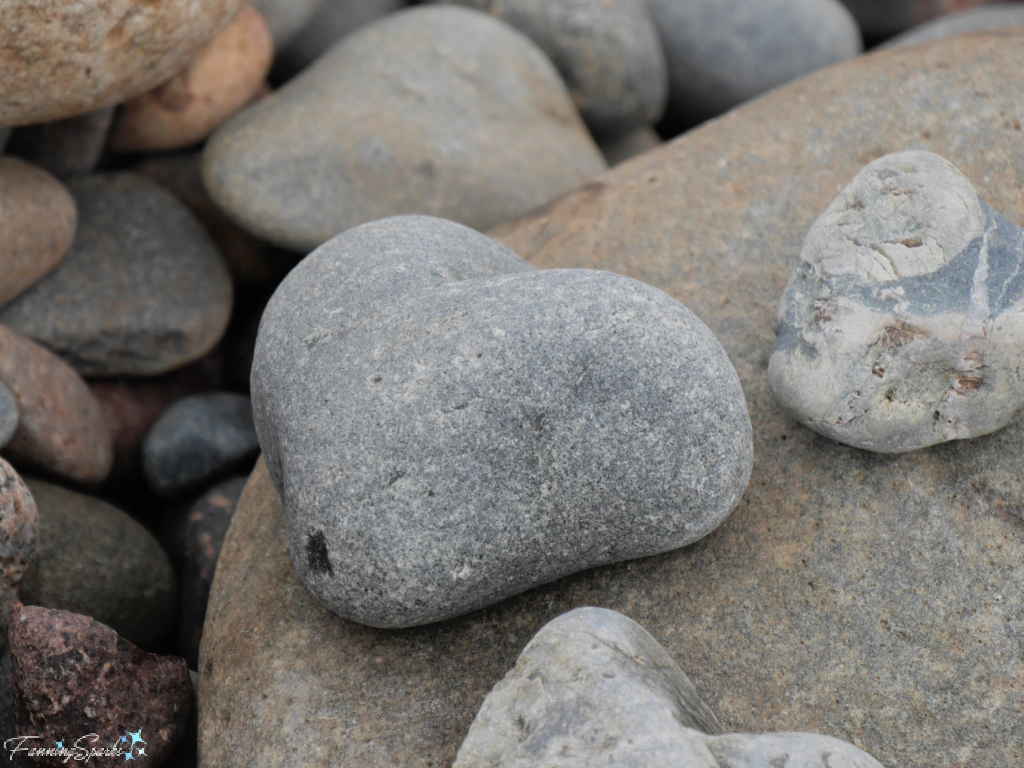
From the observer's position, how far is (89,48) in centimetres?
207

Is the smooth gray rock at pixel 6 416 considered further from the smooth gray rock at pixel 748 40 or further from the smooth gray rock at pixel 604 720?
the smooth gray rock at pixel 748 40

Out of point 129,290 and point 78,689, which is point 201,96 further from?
point 78,689

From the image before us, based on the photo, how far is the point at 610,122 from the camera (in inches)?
140

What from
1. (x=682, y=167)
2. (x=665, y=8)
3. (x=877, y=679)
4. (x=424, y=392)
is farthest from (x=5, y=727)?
(x=665, y=8)

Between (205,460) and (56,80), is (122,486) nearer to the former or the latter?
(205,460)

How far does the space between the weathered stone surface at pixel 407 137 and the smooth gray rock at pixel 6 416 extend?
0.87 m

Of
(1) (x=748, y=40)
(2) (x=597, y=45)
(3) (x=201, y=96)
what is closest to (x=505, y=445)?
(3) (x=201, y=96)

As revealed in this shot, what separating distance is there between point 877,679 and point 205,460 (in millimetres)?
1910

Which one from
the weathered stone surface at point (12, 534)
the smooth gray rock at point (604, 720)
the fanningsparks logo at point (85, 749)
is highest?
the weathered stone surface at point (12, 534)

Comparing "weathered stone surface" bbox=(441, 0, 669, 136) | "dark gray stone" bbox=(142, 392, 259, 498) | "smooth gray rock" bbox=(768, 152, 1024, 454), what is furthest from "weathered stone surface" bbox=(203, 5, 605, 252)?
"smooth gray rock" bbox=(768, 152, 1024, 454)

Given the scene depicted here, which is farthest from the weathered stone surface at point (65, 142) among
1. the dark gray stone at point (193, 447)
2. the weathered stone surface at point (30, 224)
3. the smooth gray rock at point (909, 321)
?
the smooth gray rock at point (909, 321)

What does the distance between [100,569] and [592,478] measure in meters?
1.39

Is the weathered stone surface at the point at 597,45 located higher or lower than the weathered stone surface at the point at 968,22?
higher

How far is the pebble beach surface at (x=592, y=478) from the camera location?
157 cm
